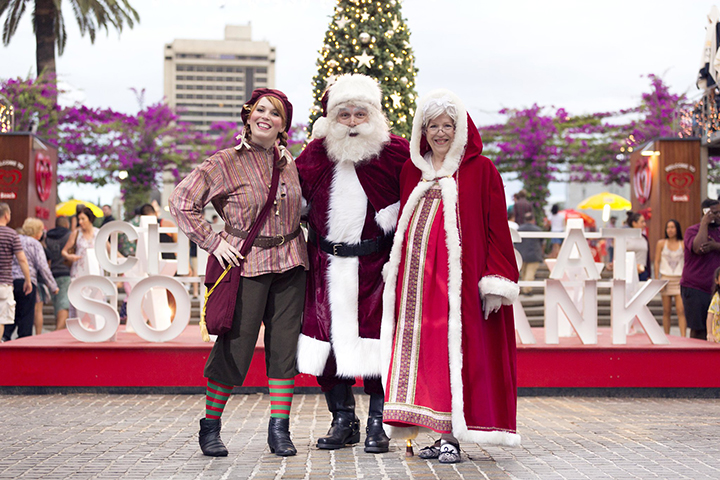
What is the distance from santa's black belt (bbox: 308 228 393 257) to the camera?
4.40m

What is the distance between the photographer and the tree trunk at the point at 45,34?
2200 cm

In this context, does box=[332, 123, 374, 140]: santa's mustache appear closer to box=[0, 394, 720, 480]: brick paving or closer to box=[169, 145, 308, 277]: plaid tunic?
box=[169, 145, 308, 277]: plaid tunic

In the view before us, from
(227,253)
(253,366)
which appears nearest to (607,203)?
(253,366)

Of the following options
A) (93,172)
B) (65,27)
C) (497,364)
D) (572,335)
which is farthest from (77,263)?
(93,172)

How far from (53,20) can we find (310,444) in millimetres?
21046

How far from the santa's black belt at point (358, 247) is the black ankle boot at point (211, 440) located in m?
1.12

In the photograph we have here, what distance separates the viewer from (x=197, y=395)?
23.3 feet

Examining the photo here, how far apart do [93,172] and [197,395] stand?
2519cm

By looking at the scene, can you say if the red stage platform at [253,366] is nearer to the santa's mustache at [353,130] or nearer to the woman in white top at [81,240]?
the woman in white top at [81,240]

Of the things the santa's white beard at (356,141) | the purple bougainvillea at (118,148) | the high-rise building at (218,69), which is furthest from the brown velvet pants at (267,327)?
the high-rise building at (218,69)

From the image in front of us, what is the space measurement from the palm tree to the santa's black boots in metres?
20.2

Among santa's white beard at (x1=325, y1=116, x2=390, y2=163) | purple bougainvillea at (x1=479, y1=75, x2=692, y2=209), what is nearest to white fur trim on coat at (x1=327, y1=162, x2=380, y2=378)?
santa's white beard at (x1=325, y1=116, x2=390, y2=163)

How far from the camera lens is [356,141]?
441 cm

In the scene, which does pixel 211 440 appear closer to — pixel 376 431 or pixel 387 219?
pixel 376 431
